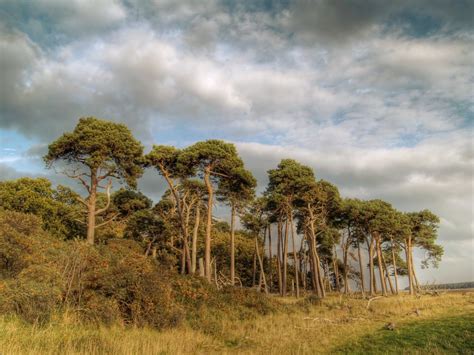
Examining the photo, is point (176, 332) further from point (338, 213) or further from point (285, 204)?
point (338, 213)

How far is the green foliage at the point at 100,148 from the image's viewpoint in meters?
26.0

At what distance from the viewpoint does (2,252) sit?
13.1m

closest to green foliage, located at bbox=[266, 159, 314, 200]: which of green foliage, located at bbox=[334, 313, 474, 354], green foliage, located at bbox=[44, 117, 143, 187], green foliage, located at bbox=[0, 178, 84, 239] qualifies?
green foliage, located at bbox=[44, 117, 143, 187]

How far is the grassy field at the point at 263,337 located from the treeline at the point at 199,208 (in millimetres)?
8920

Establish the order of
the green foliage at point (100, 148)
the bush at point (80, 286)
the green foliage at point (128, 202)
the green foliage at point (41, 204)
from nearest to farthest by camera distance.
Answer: the bush at point (80, 286) < the green foliage at point (100, 148) < the green foliage at point (41, 204) < the green foliage at point (128, 202)

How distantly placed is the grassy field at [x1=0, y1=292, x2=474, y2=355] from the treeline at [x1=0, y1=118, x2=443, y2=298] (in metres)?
8.92

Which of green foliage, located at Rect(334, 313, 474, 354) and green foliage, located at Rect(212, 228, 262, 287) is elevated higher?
green foliage, located at Rect(212, 228, 262, 287)

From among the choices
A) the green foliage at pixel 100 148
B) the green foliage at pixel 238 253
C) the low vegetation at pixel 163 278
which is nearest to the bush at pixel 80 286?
the low vegetation at pixel 163 278

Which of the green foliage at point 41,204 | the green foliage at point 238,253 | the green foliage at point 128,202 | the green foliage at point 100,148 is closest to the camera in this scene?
the green foliage at point 100,148

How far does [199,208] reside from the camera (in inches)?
1296

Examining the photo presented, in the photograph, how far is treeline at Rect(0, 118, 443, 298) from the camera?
26.9m

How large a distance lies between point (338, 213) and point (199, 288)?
90.2ft

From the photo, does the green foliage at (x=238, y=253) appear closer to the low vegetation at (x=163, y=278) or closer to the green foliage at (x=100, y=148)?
the low vegetation at (x=163, y=278)

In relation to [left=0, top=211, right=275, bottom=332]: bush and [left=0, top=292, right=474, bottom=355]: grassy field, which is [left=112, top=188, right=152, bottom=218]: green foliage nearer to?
[left=0, top=211, right=275, bottom=332]: bush
